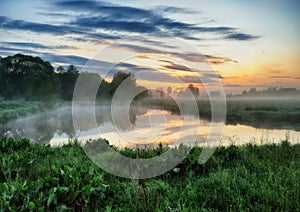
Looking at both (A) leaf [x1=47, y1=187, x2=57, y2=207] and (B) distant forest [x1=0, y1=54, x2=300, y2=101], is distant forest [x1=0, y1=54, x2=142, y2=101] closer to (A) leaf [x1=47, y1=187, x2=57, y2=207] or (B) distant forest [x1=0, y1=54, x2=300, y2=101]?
(B) distant forest [x1=0, y1=54, x2=300, y2=101]

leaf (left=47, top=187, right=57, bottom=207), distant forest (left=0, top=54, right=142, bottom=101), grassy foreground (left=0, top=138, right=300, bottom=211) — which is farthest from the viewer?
distant forest (left=0, top=54, right=142, bottom=101)

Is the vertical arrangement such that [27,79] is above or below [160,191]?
above

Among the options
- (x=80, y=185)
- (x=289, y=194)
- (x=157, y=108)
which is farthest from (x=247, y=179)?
(x=157, y=108)

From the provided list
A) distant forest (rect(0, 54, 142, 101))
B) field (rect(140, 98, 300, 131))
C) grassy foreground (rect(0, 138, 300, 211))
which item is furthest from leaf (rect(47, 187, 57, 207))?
distant forest (rect(0, 54, 142, 101))

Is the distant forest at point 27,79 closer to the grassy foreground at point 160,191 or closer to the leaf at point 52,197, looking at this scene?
the grassy foreground at point 160,191

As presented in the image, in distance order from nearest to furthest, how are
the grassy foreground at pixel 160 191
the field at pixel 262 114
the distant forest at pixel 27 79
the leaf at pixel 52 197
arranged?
1. the leaf at pixel 52 197
2. the grassy foreground at pixel 160 191
3. the field at pixel 262 114
4. the distant forest at pixel 27 79

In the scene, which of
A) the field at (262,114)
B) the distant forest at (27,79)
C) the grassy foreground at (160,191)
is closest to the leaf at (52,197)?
the grassy foreground at (160,191)

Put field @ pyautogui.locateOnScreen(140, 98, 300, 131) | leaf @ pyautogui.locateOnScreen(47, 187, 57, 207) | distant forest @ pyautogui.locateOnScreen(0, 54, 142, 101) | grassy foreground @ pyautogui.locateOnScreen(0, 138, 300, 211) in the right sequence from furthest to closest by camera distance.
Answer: distant forest @ pyautogui.locateOnScreen(0, 54, 142, 101)
field @ pyautogui.locateOnScreen(140, 98, 300, 131)
grassy foreground @ pyautogui.locateOnScreen(0, 138, 300, 211)
leaf @ pyautogui.locateOnScreen(47, 187, 57, 207)

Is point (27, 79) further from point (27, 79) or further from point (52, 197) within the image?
point (52, 197)

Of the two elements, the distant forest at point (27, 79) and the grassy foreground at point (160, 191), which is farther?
the distant forest at point (27, 79)

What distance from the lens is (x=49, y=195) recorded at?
370cm

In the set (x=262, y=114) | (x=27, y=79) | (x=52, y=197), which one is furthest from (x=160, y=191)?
(x=27, y=79)

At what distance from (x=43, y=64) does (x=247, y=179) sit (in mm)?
40756

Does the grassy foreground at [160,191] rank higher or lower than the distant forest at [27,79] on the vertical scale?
lower
